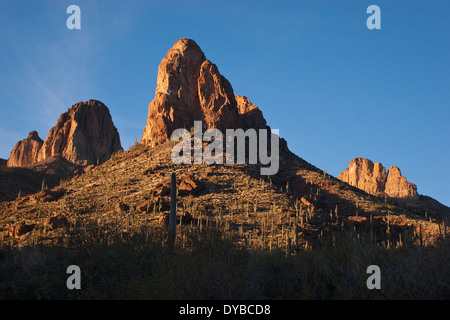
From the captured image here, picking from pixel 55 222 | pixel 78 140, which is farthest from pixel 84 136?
pixel 55 222

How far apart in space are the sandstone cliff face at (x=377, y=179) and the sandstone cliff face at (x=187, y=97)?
46.0m

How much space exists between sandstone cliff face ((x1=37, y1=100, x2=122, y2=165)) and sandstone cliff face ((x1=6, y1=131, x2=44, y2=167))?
572cm

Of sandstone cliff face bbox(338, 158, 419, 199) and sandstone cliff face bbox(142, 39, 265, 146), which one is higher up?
sandstone cliff face bbox(142, 39, 265, 146)

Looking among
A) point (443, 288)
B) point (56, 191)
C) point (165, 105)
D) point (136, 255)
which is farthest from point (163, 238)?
point (165, 105)

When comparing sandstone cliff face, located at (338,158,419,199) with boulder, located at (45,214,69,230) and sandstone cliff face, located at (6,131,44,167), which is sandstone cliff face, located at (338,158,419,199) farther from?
sandstone cliff face, located at (6,131,44,167)

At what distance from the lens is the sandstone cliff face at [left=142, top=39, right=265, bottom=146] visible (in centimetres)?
4459

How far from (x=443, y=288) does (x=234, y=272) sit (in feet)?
16.4

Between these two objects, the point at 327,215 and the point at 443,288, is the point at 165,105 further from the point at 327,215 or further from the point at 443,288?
the point at 443,288

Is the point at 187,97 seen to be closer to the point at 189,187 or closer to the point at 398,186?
the point at 189,187

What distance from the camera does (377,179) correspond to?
297 feet

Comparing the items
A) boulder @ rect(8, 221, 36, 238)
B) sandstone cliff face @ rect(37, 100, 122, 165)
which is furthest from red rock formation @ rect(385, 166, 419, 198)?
boulder @ rect(8, 221, 36, 238)

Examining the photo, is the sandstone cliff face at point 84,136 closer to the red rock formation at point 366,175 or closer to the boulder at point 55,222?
the boulder at point 55,222
